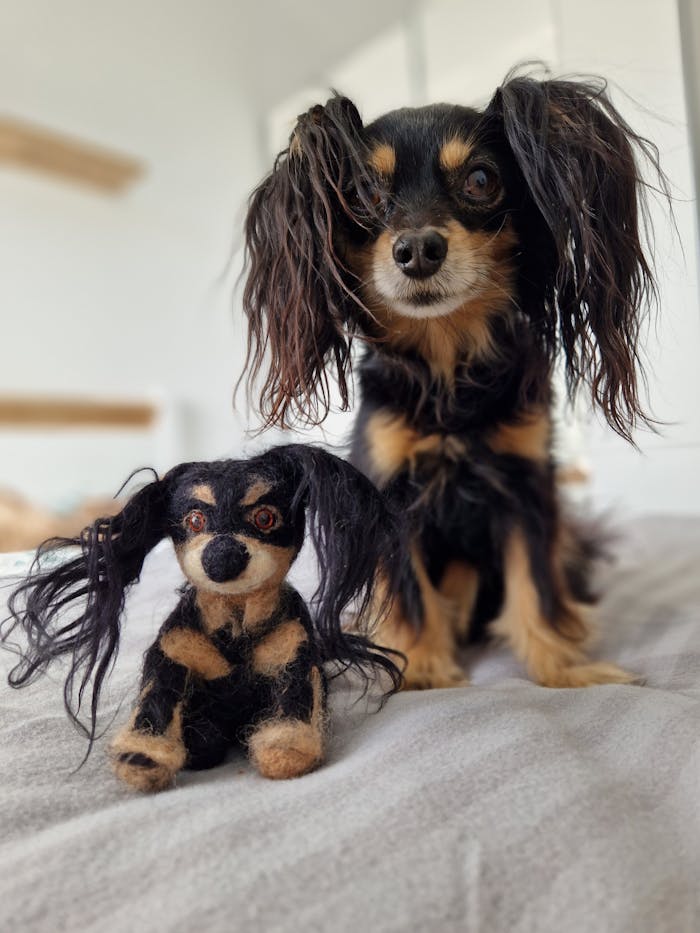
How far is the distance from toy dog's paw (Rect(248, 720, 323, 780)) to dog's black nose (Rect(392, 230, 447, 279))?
1.52 ft

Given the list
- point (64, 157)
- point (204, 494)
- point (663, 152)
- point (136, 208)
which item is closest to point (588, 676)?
point (204, 494)

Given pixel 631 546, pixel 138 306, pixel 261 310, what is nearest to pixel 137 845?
pixel 261 310

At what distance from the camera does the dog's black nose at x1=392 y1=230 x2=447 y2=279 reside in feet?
2.55

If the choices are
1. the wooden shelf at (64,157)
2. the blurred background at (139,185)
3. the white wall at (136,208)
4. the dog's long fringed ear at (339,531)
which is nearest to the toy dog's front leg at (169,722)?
the dog's long fringed ear at (339,531)

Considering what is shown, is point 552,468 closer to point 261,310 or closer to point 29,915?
point 261,310

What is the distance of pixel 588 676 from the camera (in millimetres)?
923

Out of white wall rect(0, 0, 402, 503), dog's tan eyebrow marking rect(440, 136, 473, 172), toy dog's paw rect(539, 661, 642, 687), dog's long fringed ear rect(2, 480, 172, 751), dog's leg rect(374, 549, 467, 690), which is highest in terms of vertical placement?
white wall rect(0, 0, 402, 503)

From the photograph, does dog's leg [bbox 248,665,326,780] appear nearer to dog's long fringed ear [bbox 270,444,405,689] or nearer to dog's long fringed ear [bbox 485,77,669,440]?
dog's long fringed ear [bbox 270,444,405,689]

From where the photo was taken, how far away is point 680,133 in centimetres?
108

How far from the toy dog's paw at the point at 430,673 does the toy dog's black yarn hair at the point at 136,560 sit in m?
0.27

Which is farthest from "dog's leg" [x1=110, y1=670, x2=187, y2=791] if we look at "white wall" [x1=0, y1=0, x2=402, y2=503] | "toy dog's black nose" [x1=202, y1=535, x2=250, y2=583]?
"white wall" [x1=0, y1=0, x2=402, y2=503]

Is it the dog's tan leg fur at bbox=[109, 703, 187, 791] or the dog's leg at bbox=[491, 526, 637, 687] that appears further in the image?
the dog's leg at bbox=[491, 526, 637, 687]

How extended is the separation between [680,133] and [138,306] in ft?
8.33

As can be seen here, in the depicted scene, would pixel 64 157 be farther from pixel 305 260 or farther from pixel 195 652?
pixel 195 652
